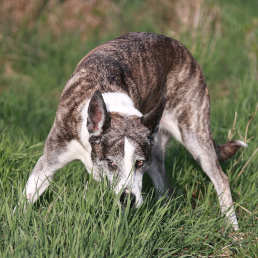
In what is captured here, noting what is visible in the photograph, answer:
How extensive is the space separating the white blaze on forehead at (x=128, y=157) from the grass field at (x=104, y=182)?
230 mm

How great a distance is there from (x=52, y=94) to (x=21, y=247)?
4.77 meters

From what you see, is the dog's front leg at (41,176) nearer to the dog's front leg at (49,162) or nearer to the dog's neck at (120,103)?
the dog's front leg at (49,162)

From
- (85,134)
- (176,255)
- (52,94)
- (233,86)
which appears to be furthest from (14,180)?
(233,86)

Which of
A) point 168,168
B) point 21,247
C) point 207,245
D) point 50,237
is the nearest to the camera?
point 21,247

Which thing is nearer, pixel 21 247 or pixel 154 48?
pixel 21 247

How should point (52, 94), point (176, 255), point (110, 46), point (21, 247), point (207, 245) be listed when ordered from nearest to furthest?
1. point (21, 247)
2. point (176, 255)
3. point (207, 245)
4. point (110, 46)
5. point (52, 94)

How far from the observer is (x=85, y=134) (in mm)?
3549

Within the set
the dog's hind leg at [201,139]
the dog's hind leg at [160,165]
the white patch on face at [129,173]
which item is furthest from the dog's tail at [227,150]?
the white patch on face at [129,173]

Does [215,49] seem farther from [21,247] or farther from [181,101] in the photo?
[21,247]

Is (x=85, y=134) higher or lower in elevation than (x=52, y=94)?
higher

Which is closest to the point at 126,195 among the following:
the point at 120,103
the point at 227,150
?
the point at 120,103

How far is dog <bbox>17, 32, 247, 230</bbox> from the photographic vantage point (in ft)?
10.8

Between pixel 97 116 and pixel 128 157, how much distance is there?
0.44 m

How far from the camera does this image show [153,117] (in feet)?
11.0
